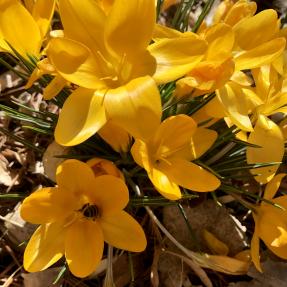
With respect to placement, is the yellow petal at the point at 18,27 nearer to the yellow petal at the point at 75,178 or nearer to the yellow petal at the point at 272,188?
the yellow petal at the point at 75,178

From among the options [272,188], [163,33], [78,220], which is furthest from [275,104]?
[78,220]

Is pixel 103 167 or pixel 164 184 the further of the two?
pixel 103 167

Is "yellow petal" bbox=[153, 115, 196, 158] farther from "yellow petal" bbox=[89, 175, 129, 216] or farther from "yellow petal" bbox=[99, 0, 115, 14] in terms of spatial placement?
"yellow petal" bbox=[99, 0, 115, 14]

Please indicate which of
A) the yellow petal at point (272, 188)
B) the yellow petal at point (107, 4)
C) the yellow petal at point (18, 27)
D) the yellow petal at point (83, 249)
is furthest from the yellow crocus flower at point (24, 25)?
the yellow petal at point (272, 188)

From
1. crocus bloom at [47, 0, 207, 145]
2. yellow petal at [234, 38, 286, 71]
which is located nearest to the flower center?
crocus bloom at [47, 0, 207, 145]

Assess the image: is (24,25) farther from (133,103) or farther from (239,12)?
(239,12)

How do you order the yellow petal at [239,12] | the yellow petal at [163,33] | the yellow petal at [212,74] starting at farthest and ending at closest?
the yellow petal at [239,12], the yellow petal at [163,33], the yellow petal at [212,74]
